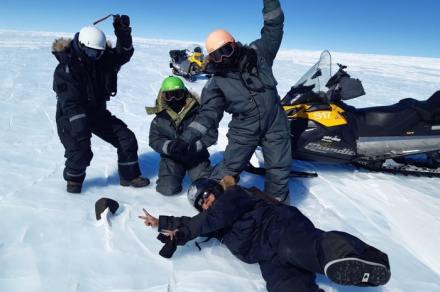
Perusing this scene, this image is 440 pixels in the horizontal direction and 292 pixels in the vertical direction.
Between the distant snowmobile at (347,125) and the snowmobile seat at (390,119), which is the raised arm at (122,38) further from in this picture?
the snowmobile seat at (390,119)

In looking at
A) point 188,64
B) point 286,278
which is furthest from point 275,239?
point 188,64

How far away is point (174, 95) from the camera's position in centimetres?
372

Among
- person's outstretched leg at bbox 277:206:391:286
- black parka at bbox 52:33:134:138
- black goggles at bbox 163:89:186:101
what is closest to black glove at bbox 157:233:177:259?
person's outstretched leg at bbox 277:206:391:286

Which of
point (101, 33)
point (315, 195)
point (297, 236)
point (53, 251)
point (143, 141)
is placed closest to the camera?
point (297, 236)

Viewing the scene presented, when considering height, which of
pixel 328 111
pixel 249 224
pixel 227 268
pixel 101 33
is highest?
pixel 101 33

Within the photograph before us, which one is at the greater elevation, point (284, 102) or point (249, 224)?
point (284, 102)

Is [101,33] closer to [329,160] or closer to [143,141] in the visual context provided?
[143,141]

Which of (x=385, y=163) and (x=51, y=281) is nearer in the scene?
(x=51, y=281)

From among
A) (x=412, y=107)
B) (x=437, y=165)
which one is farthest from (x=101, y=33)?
(x=437, y=165)

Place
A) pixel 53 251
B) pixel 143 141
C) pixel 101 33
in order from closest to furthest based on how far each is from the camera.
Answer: pixel 53 251 < pixel 101 33 < pixel 143 141

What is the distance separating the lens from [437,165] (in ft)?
14.2

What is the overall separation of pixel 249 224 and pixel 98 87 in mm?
2001

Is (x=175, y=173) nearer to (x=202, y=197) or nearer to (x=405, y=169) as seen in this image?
(x=202, y=197)

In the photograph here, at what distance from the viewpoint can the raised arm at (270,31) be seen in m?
3.55
